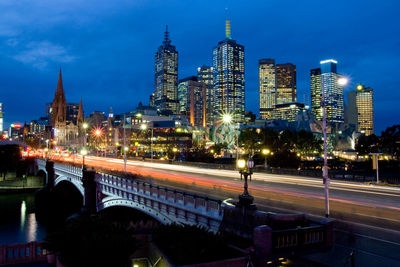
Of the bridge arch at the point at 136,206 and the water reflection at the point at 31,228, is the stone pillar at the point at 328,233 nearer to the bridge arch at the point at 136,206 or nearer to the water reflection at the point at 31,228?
the bridge arch at the point at 136,206

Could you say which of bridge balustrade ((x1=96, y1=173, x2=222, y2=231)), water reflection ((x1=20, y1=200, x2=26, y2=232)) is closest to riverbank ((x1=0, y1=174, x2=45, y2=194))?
water reflection ((x1=20, y1=200, x2=26, y2=232))

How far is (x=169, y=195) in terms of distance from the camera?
84.2 feet

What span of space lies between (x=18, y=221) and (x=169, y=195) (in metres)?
38.0

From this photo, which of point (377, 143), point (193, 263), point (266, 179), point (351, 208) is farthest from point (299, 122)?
point (193, 263)

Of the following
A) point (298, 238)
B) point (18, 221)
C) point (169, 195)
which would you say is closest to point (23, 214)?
point (18, 221)

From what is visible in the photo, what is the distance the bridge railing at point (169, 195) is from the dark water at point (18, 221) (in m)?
13.9

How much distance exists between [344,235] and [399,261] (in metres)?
3.24

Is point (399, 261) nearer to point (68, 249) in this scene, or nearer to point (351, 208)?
point (351, 208)

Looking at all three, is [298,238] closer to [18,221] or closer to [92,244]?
[92,244]

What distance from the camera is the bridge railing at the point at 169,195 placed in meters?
19.3

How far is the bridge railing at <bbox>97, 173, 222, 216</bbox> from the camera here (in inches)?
761

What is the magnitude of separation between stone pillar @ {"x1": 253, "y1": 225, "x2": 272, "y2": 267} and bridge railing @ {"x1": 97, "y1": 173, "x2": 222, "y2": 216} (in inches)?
207

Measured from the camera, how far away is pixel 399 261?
41.5 ft

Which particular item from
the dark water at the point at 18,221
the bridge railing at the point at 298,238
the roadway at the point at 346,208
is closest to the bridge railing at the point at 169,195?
the roadway at the point at 346,208
